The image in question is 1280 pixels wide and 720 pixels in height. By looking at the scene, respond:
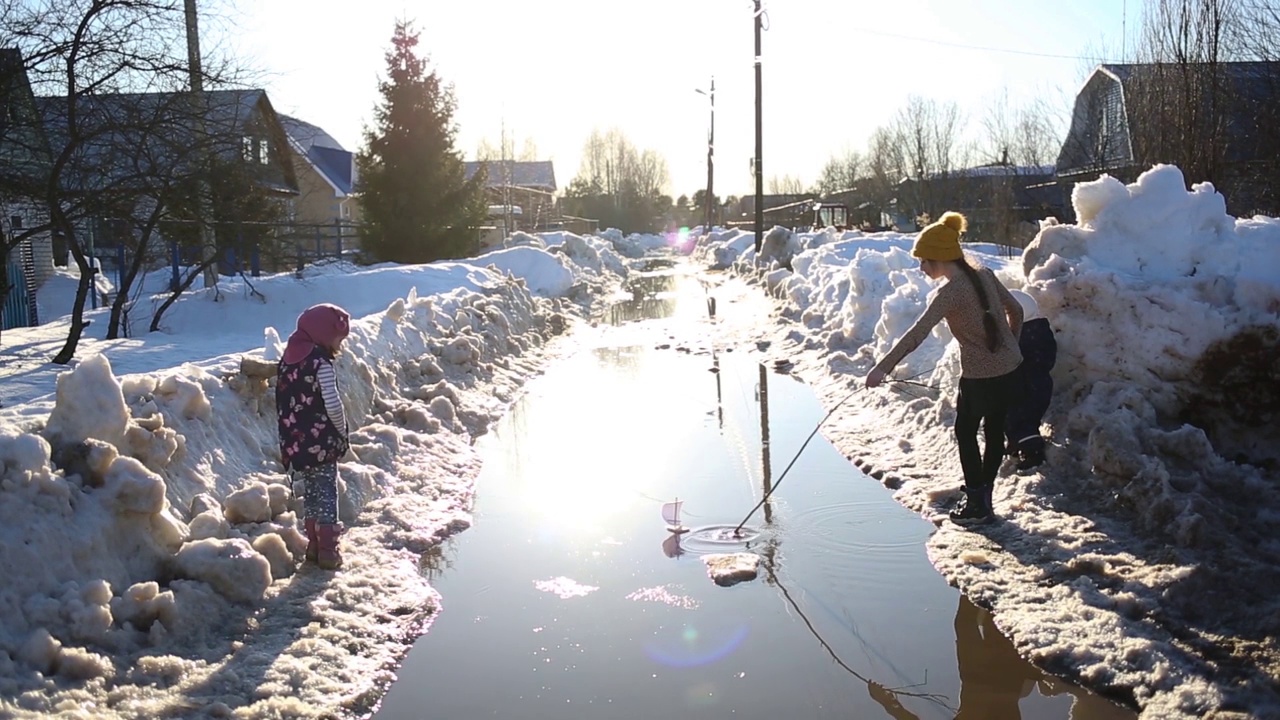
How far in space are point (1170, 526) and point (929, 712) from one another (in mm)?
2044

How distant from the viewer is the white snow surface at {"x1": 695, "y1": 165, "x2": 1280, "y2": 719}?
425 cm

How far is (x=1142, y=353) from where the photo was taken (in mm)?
6363

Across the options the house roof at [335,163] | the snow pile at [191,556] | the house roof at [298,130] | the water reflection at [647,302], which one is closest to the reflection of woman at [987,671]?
the snow pile at [191,556]

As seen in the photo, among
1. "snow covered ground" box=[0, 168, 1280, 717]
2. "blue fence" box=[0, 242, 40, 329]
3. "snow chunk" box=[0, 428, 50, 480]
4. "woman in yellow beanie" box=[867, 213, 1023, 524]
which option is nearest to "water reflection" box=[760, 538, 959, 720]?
"snow covered ground" box=[0, 168, 1280, 717]

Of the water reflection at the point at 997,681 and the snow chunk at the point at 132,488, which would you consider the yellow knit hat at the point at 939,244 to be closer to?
the water reflection at the point at 997,681

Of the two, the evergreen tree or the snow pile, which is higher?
the evergreen tree

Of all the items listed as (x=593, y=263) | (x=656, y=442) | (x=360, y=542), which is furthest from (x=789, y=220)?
(x=360, y=542)

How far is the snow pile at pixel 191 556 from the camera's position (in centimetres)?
394

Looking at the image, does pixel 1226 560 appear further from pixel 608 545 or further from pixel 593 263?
pixel 593 263

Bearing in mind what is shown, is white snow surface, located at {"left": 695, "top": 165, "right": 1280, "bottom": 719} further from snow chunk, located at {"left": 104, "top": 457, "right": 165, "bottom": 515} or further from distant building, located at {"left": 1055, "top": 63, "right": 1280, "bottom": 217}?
distant building, located at {"left": 1055, "top": 63, "right": 1280, "bottom": 217}

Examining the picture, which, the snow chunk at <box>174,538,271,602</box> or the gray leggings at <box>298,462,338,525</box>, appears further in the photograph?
the gray leggings at <box>298,462,338,525</box>

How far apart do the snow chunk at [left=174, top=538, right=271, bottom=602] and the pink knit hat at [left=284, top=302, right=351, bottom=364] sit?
113 centimetres

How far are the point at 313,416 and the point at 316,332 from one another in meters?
0.47

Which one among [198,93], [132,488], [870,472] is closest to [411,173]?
[198,93]
